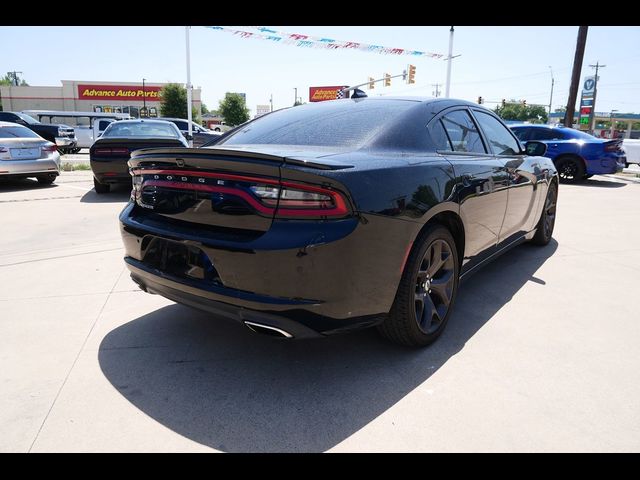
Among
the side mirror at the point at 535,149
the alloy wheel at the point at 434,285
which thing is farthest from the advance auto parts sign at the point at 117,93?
the alloy wheel at the point at 434,285

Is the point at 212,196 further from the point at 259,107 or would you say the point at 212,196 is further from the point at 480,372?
the point at 259,107

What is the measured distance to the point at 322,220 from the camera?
6.56 feet

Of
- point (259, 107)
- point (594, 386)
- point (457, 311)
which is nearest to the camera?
point (594, 386)

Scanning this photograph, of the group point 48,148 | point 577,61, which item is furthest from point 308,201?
point 577,61

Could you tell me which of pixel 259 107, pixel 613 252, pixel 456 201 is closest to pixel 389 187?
pixel 456 201

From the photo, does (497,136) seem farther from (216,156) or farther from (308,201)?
(216,156)

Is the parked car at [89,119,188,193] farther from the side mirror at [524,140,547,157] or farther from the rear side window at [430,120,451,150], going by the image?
the rear side window at [430,120,451,150]

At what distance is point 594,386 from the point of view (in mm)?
2357

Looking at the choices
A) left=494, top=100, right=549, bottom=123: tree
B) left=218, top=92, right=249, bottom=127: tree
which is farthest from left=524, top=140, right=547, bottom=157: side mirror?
left=494, top=100, right=549, bottom=123: tree

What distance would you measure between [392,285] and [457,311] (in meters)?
1.20

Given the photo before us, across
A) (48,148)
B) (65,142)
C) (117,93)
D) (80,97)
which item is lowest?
(65,142)

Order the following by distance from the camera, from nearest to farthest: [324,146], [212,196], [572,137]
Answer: [212,196]
[324,146]
[572,137]

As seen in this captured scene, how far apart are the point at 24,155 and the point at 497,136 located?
8464 mm

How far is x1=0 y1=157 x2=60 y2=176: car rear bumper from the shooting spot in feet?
27.5
